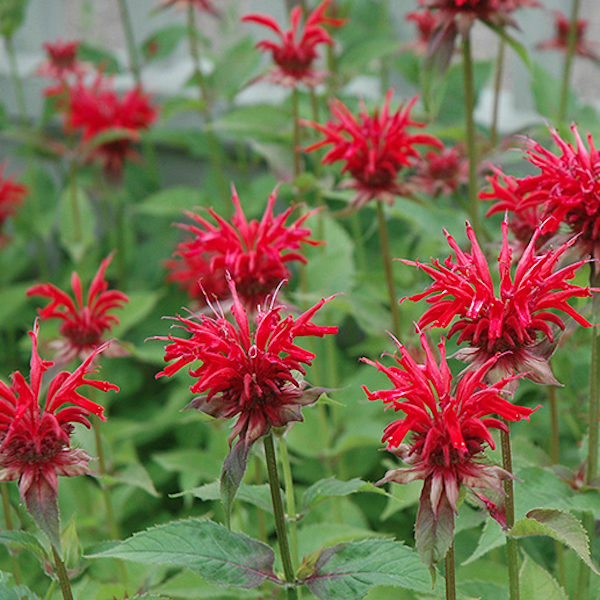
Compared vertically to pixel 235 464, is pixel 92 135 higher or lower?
higher

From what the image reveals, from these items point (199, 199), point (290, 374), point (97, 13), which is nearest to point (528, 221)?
point (290, 374)

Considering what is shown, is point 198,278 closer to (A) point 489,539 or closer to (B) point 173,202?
(B) point 173,202

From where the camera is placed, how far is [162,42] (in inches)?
84.1

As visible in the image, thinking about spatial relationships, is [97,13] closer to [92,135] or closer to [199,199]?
[92,135]

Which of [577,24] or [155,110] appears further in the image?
[155,110]

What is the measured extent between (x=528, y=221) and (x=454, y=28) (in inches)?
12.8

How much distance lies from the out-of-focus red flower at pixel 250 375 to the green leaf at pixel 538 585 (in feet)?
1.05

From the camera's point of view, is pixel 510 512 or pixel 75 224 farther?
pixel 75 224

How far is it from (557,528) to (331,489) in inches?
8.5

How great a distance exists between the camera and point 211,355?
765 millimetres

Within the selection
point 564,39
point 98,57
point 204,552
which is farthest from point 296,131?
point 98,57

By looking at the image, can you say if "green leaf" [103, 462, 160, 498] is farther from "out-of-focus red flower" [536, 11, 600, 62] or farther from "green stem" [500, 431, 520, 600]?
"out-of-focus red flower" [536, 11, 600, 62]

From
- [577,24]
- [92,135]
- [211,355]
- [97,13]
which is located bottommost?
[211,355]

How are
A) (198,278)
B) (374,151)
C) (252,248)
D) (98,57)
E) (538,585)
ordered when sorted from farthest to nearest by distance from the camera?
(98,57) → (198,278) → (374,151) → (252,248) → (538,585)
